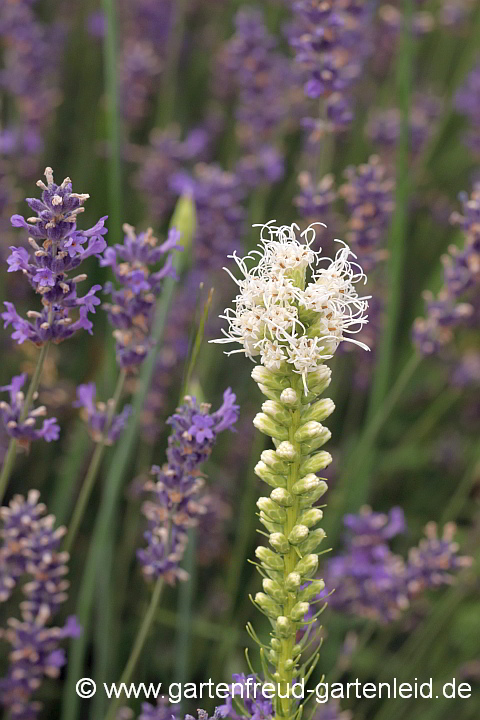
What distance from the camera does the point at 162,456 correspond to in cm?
248

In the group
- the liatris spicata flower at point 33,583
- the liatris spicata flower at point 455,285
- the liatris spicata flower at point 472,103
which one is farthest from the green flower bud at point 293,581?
the liatris spicata flower at point 472,103

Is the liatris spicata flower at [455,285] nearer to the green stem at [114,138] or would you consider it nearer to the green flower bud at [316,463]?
the green stem at [114,138]

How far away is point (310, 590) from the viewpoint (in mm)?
1045

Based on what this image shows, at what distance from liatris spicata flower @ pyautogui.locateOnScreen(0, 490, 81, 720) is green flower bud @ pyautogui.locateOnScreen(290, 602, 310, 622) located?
0.55 meters

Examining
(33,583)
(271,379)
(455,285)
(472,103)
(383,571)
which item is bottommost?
(33,583)

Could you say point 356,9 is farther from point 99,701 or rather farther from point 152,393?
point 99,701

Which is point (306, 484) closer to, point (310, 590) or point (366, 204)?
point (310, 590)

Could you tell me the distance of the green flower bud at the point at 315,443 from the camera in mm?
1024

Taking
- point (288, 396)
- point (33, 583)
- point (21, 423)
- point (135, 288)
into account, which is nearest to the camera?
point (288, 396)

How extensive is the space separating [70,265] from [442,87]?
2.90 m

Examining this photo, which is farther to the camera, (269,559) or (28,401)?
(28,401)

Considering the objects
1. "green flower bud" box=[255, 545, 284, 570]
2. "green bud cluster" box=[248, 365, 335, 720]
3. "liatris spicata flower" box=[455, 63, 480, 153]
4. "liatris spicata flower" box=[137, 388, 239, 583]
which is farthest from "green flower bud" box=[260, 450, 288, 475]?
"liatris spicata flower" box=[455, 63, 480, 153]

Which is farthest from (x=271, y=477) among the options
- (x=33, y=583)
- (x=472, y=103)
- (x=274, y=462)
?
(x=472, y=103)

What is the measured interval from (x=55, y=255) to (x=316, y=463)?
1.49 ft
